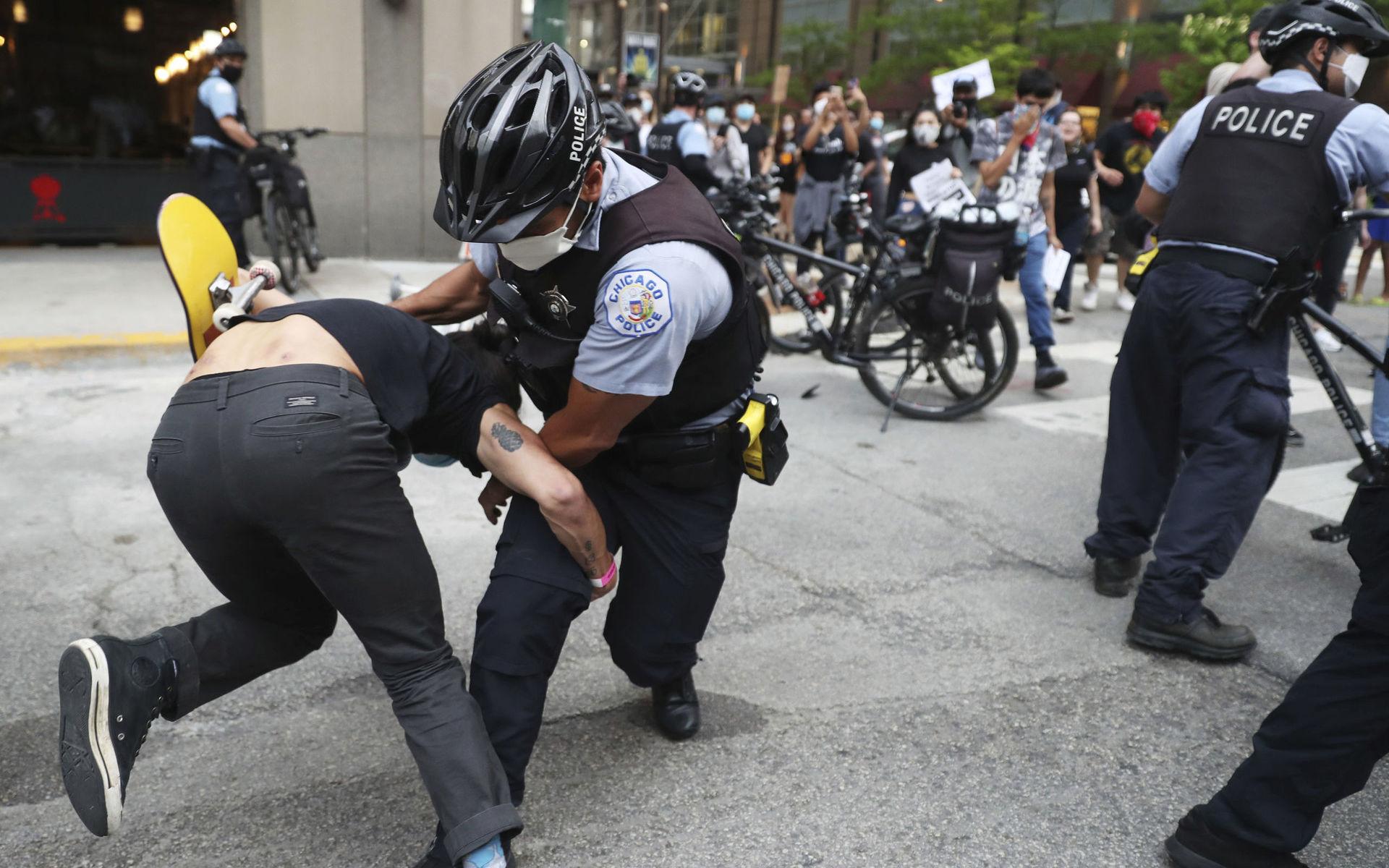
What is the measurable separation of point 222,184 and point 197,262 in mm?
6113

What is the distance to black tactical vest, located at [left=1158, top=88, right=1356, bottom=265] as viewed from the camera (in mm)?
3303

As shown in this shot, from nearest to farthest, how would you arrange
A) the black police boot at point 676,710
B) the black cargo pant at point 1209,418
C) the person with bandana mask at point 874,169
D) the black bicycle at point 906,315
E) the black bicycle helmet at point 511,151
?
the black bicycle helmet at point 511,151, the black police boot at point 676,710, the black cargo pant at point 1209,418, the black bicycle at point 906,315, the person with bandana mask at point 874,169

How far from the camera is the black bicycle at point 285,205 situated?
8.12 m

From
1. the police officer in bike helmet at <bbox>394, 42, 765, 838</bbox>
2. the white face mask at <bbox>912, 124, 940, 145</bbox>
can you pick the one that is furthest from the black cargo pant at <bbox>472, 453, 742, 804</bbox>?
the white face mask at <bbox>912, 124, 940, 145</bbox>

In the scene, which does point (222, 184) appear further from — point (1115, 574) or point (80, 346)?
point (1115, 574)

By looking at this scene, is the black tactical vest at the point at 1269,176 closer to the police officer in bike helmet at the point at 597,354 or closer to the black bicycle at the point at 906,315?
the police officer in bike helmet at the point at 597,354

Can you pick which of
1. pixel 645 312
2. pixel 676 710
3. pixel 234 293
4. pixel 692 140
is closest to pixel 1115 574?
pixel 676 710

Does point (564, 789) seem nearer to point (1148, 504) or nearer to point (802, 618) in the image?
point (802, 618)

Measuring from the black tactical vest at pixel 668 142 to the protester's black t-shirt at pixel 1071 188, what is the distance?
3.00m

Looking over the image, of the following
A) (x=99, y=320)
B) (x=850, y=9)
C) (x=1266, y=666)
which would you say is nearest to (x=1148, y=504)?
(x=1266, y=666)

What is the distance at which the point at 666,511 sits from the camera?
253cm

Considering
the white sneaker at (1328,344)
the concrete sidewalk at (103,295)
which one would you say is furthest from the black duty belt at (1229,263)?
the concrete sidewalk at (103,295)

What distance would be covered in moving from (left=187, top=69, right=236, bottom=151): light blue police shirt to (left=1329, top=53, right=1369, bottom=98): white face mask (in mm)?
6805

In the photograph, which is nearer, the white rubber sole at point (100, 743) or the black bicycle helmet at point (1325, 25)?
the white rubber sole at point (100, 743)
